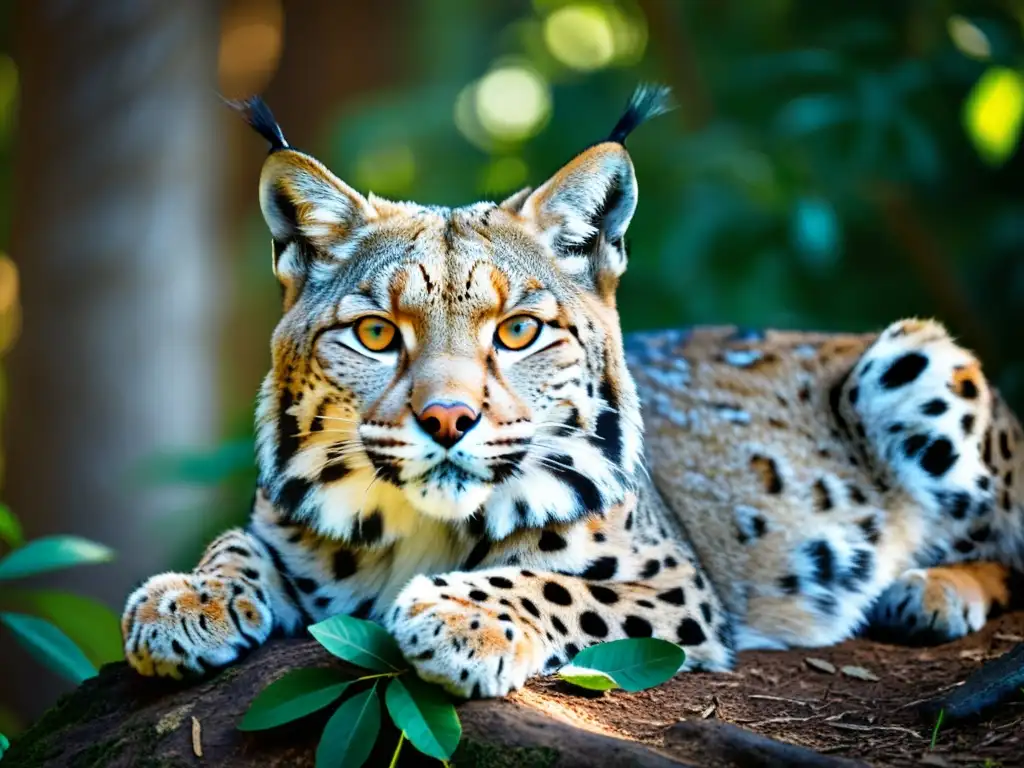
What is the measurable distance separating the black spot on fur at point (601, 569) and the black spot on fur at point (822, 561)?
1.51 meters

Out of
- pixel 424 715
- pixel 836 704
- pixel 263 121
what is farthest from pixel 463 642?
pixel 263 121

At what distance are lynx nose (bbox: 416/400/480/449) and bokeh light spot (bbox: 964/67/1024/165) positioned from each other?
548cm

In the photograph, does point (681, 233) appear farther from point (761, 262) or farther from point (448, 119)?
point (448, 119)

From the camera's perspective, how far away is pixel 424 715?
3678 millimetres

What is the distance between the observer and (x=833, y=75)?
9.05 m

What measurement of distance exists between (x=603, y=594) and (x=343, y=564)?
99cm

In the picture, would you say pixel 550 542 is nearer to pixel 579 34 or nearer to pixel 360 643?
pixel 360 643

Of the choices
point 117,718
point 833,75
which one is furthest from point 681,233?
point 117,718

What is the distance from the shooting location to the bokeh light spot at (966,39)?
8.74 metres

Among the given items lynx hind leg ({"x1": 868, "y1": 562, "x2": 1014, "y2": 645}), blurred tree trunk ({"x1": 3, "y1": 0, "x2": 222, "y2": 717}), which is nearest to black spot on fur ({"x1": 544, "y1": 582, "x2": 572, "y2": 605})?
lynx hind leg ({"x1": 868, "y1": 562, "x2": 1014, "y2": 645})

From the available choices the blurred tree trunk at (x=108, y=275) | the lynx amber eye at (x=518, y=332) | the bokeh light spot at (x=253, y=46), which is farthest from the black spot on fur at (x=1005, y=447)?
the bokeh light spot at (x=253, y=46)

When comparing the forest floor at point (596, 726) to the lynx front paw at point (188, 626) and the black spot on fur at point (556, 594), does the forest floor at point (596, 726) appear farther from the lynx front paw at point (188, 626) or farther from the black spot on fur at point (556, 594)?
the black spot on fur at point (556, 594)

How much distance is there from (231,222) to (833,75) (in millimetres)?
7243

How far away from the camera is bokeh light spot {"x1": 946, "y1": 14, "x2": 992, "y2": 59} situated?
874cm
